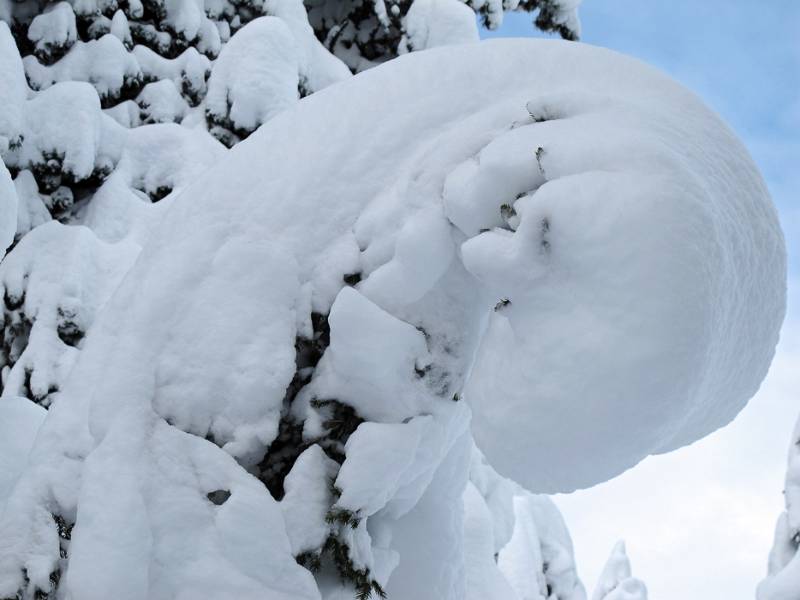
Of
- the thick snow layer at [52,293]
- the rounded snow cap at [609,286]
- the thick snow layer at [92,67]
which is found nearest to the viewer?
the rounded snow cap at [609,286]

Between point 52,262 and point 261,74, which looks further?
point 261,74

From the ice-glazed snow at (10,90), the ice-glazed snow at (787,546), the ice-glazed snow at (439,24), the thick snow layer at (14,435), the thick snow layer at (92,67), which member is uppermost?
the ice-glazed snow at (439,24)

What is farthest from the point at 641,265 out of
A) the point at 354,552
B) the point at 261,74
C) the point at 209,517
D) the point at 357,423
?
the point at 261,74

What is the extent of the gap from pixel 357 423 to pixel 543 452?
1.98 ft

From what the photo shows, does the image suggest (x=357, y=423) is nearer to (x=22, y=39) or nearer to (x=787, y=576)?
(x=787, y=576)

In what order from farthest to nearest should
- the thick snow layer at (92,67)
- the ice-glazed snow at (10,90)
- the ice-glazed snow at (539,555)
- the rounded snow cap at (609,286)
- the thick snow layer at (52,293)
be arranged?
the ice-glazed snow at (539,555) < the thick snow layer at (92,67) < the thick snow layer at (52,293) < the ice-glazed snow at (10,90) < the rounded snow cap at (609,286)

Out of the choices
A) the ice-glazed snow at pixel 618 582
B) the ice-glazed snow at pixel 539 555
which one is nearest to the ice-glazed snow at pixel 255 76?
the ice-glazed snow at pixel 539 555

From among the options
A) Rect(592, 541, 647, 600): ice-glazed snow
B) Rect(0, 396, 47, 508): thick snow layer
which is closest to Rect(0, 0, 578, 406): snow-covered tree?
Rect(0, 396, 47, 508): thick snow layer

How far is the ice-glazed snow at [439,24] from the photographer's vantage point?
824 cm

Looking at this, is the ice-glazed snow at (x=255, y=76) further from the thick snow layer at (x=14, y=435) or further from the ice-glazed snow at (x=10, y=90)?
the thick snow layer at (x=14, y=435)

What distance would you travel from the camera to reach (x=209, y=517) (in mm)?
2283

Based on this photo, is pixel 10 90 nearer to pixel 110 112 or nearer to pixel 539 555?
pixel 110 112

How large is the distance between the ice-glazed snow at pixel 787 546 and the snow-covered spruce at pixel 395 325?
3901 millimetres

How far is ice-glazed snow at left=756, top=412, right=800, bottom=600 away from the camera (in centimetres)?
554
